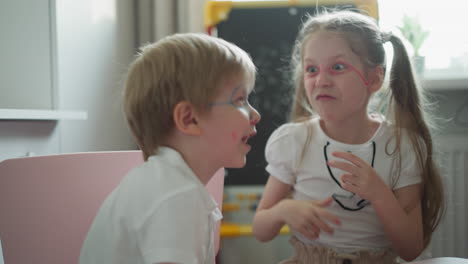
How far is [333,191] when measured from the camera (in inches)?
39.8

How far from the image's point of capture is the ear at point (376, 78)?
100 centimetres

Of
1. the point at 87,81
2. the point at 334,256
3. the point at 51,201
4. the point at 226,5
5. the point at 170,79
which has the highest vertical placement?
the point at 226,5

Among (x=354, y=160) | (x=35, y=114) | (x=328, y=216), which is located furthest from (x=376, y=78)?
(x=35, y=114)

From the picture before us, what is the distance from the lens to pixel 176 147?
2.28ft

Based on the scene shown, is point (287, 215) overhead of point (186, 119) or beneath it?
beneath

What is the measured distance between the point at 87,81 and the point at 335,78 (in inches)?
29.8

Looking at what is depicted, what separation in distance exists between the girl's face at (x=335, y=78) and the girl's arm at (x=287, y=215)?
0.21m

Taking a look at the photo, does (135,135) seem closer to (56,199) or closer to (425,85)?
(56,199)

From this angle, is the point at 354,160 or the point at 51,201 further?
the point at 354,160

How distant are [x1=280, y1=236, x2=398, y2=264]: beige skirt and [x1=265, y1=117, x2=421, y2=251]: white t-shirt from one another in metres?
0.02

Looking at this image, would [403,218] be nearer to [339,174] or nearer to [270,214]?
[339,174]

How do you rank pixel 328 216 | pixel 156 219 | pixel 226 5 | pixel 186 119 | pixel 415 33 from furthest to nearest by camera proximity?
pixel 415 33
pixel 226 5
pixel 328 216
pixel 186 119
pixel 156 219

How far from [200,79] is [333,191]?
50cm

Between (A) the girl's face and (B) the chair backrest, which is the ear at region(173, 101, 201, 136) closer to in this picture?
(B) the chair backrest
